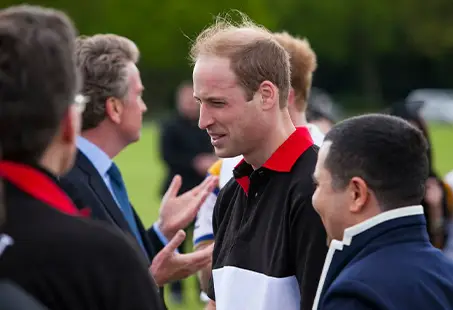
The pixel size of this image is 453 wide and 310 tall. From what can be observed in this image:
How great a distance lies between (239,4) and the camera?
79.4 metres

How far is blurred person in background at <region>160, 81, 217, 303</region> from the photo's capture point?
11.8m

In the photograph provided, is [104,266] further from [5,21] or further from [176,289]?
[176,289]

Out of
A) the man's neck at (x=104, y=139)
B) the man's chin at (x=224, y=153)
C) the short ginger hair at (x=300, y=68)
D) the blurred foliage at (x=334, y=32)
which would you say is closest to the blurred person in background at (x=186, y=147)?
the short ginger hair at (x=300, y=68)

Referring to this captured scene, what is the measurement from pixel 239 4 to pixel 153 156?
49164 mm

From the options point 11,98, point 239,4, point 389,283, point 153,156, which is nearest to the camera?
point 11,98

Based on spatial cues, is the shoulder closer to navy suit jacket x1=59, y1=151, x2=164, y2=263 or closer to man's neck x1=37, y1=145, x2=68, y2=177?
man's neck x1=37, y1=145, x2=68, y2=177

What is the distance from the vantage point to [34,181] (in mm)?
2180

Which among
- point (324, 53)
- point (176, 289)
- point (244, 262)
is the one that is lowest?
point (324, 53)

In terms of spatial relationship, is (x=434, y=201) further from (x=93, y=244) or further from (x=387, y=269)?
(x=93, y=244)

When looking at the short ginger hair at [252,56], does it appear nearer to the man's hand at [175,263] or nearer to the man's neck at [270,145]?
the man's neck at [270,145]

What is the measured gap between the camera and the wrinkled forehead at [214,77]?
3582 mm

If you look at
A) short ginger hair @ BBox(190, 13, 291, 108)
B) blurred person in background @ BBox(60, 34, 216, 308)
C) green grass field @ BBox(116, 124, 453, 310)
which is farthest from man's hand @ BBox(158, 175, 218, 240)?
green grass field @ BBox(116, 124, 453, 310)

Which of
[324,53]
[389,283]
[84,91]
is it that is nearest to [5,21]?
[389,283]

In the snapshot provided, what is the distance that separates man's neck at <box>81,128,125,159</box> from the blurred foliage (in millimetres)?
65204
